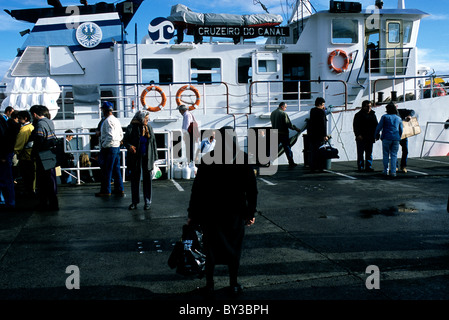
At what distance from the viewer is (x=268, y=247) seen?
577 centimetres

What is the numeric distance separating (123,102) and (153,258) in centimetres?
1021

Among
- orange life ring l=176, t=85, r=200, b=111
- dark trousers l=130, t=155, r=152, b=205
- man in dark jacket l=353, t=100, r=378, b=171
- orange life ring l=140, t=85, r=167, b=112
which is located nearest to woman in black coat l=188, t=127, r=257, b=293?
dark trousers l=130, t=155, r=152, b=205

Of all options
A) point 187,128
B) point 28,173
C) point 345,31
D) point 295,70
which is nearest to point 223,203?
point 28,173

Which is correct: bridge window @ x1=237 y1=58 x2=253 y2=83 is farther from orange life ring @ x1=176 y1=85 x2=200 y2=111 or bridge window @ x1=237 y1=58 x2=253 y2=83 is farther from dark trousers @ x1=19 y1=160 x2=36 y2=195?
dark trousers @ x1=19 y1=160 x2=36 y2=195

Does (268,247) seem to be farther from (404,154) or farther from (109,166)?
(404,154)

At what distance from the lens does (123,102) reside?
14.8m

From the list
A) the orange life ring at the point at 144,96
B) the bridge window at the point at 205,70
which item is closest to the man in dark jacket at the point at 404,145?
the bridge window at the point at 205,70

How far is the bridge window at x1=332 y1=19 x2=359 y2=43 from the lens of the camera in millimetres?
16062

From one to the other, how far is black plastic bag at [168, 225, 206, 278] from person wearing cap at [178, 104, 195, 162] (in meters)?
8.43

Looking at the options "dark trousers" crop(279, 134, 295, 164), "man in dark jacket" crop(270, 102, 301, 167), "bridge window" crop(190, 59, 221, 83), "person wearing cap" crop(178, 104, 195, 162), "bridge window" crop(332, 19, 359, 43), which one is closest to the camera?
"person wearing cap" crop(178, 104, 195, 162)

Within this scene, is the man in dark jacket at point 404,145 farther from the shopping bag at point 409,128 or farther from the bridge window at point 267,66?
the bridge window at point 267,66
